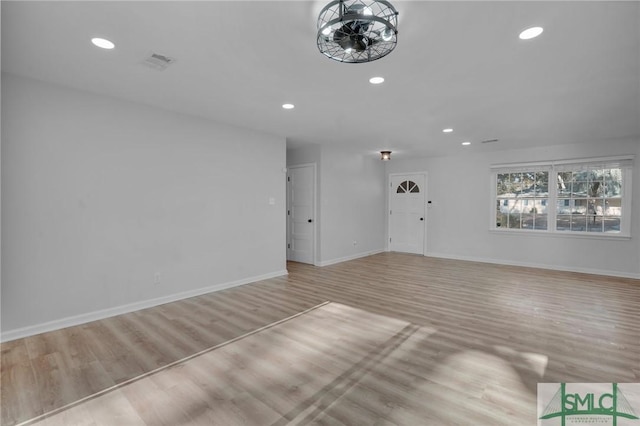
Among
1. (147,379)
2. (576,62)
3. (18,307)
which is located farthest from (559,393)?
(18,307)

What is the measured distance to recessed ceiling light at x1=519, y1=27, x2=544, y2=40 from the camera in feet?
6.79

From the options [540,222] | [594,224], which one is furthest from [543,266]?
[594,224]

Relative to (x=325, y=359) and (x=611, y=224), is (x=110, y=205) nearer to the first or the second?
(x=325, y=359)


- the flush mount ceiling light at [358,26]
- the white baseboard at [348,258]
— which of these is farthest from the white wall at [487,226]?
the flush mount ceiling light at [358,26]

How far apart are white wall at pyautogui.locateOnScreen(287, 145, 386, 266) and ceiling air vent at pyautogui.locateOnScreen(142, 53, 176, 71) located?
12.3ft

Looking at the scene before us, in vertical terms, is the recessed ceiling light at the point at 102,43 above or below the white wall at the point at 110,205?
above

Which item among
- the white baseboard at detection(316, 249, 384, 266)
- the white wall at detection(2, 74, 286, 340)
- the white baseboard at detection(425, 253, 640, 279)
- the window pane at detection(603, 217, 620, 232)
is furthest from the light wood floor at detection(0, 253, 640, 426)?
the white baseboard at detection(316, 249, 384, 266)

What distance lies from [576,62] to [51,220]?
505 centimetres

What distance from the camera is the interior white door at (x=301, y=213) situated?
6383 mm

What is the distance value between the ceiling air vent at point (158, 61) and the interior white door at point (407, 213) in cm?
639

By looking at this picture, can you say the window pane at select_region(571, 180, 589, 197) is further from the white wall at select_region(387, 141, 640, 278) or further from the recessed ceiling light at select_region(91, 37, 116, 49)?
the recessed ceiling light at select_region(91, 37, 116, 49)

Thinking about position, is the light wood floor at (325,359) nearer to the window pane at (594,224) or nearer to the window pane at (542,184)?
the window pane at (594,224)

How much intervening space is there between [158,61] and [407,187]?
21.5 feet

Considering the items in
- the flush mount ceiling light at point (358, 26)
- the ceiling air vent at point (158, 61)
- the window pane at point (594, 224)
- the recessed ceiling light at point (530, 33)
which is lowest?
the window pane at point (594, 224)
